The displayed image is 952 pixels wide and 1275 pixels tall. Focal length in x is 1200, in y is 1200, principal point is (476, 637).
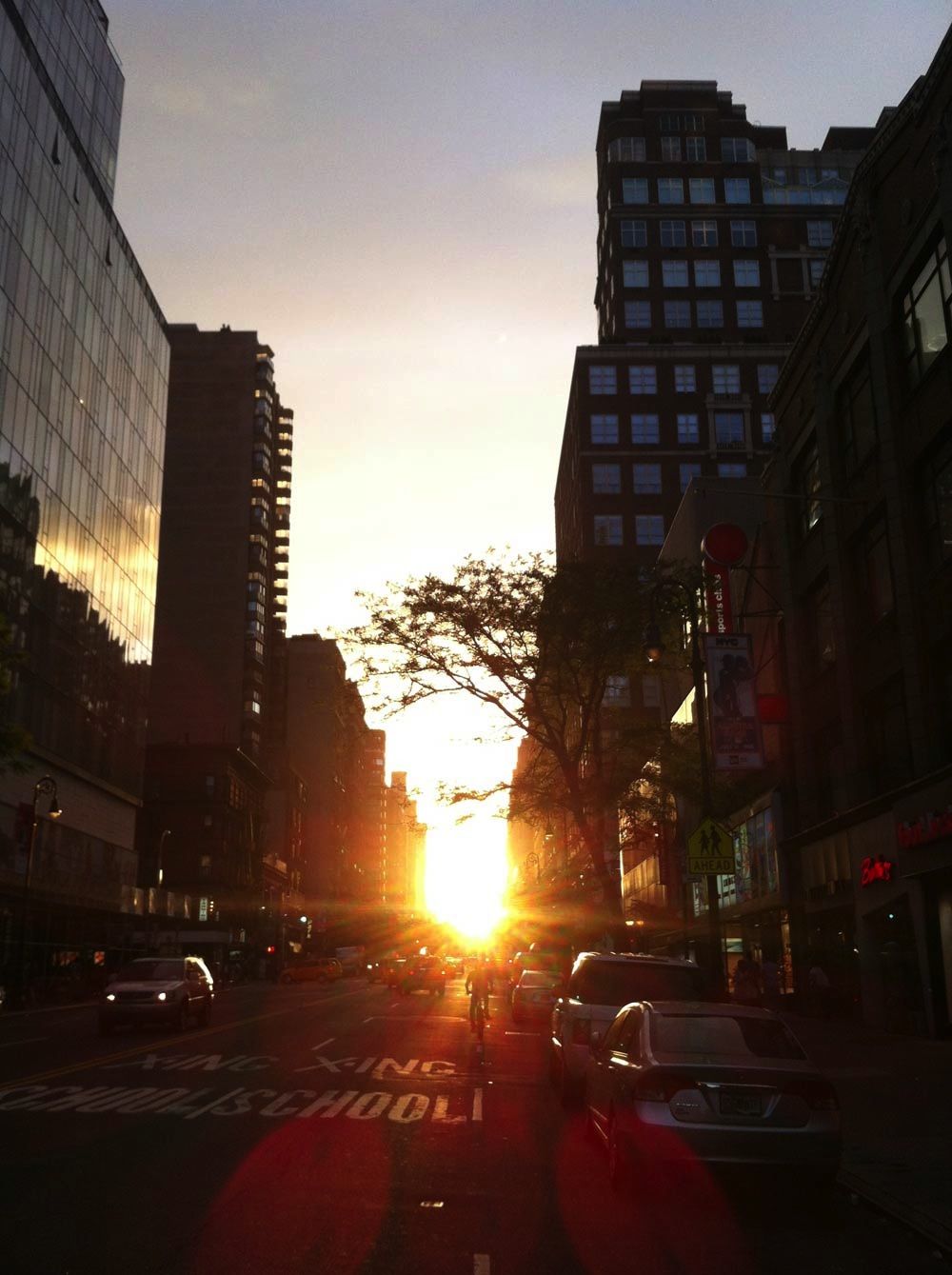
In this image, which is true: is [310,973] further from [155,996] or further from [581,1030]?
[581,1030]

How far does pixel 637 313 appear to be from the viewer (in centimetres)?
9600

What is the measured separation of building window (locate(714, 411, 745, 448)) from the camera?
91.5 meters

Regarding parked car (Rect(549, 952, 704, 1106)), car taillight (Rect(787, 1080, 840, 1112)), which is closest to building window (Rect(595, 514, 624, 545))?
parked car (Rect(549, 952, 704, 1106))

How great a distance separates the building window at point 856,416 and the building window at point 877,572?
1.98 metres

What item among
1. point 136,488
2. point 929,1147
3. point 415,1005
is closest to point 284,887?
point 136,488

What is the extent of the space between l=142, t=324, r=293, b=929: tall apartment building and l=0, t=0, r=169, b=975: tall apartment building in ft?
113

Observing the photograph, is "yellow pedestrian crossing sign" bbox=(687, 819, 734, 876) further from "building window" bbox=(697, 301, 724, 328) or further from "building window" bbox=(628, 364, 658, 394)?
"building window" bbox=(697, 301, 724, 328)

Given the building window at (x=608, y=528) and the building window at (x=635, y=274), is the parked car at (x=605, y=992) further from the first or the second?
the building window at (x=635, y=274)

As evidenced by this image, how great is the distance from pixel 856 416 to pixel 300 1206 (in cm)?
2653

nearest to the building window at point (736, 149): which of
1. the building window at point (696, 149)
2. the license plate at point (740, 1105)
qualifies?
the building window at point (696, 149)

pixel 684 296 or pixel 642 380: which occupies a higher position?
pixel 684 296

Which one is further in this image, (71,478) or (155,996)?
(71,478)

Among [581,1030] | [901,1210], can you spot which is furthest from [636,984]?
[901,1210]

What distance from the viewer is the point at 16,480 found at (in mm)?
51531
